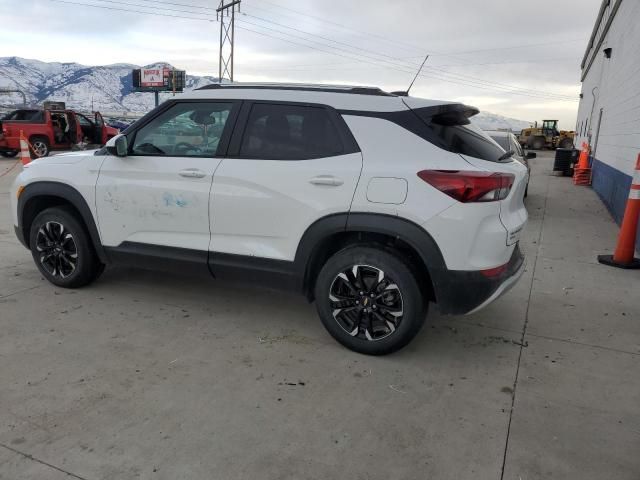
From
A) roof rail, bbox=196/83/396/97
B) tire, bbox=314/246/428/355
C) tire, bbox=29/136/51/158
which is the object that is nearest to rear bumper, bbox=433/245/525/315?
tire, bbox=314/246/428/355

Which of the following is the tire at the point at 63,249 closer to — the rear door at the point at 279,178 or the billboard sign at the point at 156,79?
the rear door at the point at 279,178

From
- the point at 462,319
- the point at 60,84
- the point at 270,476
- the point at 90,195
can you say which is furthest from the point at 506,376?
the point at 60,84

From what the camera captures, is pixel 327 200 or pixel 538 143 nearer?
pixel 327 200

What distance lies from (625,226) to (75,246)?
18.9ft

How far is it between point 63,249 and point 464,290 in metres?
3.41

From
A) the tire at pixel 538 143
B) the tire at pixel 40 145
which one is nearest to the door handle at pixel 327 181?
the tire at pixel 40 145

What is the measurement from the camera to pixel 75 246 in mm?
4355

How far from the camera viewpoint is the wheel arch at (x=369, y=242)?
10.2 feet

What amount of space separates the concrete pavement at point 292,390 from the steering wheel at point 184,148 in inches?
51.0

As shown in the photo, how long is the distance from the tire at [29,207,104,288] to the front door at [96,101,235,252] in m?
0.33

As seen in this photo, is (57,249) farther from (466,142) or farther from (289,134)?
(466,142)

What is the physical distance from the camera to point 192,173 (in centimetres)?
370

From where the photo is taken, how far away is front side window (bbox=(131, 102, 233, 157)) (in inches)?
149

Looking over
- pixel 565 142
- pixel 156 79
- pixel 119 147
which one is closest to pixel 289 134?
pixel 119 147
